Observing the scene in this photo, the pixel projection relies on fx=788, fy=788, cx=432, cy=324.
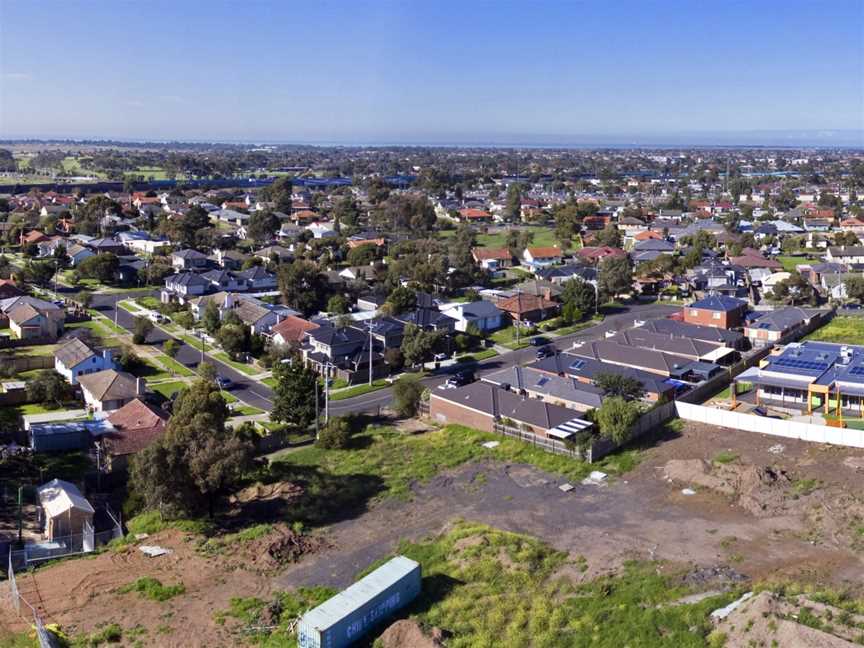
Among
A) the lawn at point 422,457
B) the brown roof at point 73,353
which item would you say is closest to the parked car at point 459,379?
the lawn at point 422,457

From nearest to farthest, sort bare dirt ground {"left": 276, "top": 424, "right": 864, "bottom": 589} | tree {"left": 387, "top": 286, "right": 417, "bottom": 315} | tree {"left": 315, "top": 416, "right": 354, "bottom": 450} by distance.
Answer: bare dirt ground {"left": 276, "top": 424, "right": 864, "bottom": 589} → tree {"left": 315, "top": 416, "right": 354, "bottom": 450} → tree {"left": 387, "top": 286, "right": 417, "bottom": 315}

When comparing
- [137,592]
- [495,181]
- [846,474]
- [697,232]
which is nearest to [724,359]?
[846,474]

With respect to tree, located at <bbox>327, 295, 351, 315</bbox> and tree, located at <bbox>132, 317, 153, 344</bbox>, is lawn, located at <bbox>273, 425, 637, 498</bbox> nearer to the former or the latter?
tree, located at <bbox>132, 317, 153, 344</bbox>

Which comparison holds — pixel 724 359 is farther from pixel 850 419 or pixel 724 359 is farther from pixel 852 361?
pixel 850 419

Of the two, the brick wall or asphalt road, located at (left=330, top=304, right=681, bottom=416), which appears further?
asphalt road, located at (left=330, top=304, right=681, bottom=416)

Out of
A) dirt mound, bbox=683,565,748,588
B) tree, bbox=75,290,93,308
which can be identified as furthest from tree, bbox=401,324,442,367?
tree, bbox=75,290,93,308
